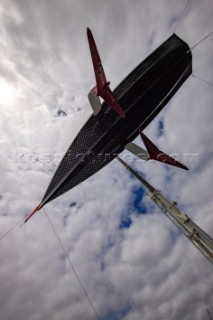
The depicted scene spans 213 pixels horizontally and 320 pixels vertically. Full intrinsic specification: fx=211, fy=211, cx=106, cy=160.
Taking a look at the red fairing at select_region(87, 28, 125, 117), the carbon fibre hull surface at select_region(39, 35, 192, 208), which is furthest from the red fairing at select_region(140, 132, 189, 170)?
the red fairing at select_region(87, 28, 125, 117)

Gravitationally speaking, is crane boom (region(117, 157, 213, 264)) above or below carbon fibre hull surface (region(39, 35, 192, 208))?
below

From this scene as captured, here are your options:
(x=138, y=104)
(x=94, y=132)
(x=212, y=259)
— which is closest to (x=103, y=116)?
(x=94, y=132)

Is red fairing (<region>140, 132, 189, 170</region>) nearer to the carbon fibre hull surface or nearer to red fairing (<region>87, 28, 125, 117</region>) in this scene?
the carbon fibre hull surface

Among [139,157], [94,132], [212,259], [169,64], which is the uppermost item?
[94,132]

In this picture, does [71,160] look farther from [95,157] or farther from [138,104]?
[138,104]

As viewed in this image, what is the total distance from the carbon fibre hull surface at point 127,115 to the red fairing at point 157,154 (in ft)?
2.09

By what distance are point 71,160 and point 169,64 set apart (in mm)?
4879

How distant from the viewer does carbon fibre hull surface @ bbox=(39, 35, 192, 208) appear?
7.03 metres

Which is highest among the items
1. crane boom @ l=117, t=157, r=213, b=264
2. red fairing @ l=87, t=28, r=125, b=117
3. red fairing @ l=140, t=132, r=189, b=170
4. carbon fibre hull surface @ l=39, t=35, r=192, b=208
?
carbon fibre hull surface @ l=39, t=35, r=192, b=208

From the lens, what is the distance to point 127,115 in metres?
7.55

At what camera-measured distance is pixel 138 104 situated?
7488mm

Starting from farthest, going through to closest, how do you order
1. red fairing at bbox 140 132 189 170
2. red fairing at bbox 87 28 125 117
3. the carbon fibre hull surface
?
red fairing at bbox 140 132 189 170 → the carbon fibre hull surface → red fairing at bbox 87 28 125 117

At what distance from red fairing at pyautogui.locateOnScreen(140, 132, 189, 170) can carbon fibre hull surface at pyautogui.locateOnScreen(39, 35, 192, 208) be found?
0.64 meters

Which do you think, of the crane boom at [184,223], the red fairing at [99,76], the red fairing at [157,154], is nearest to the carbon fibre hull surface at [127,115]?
the red fairing at [157,154]
